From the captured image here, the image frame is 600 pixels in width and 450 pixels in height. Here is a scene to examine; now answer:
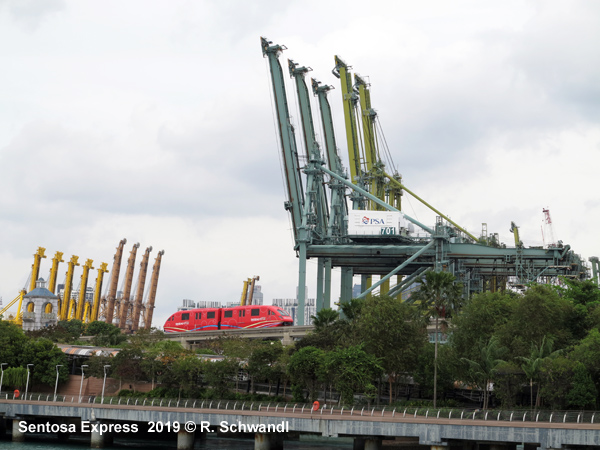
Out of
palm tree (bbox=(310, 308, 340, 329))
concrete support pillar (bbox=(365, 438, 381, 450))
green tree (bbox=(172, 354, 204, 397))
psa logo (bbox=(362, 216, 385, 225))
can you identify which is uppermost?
psa logo (bbox=(362, 216, 385, 225))

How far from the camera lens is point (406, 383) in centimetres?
7688

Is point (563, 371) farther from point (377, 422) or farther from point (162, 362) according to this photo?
point (162, 362)

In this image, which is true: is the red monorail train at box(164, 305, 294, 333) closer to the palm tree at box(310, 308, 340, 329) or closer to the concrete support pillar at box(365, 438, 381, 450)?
the palm tree at box(310, 308, 340, 329)

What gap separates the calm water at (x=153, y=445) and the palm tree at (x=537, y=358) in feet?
58.9

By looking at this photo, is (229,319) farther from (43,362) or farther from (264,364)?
(264,364)

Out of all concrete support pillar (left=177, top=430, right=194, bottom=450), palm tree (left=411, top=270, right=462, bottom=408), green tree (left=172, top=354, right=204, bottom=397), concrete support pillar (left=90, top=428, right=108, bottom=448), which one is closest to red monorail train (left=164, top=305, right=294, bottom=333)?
green tree (left=172, top=354, right=204, bottom=397)

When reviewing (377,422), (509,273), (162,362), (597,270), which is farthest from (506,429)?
(597,270)

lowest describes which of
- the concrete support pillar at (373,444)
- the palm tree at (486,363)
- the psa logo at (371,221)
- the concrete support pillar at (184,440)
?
the concrete support pillar at (184,440)

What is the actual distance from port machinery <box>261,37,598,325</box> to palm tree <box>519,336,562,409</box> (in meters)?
30.6

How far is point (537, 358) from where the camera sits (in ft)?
196

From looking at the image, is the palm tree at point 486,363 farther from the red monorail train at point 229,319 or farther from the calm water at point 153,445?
the red monorail train at point 229,319

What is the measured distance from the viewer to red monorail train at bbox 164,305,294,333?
107438mm

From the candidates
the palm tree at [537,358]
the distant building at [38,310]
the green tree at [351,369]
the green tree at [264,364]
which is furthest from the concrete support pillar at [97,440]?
the distant building at [38,310]

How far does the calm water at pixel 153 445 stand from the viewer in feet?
213
